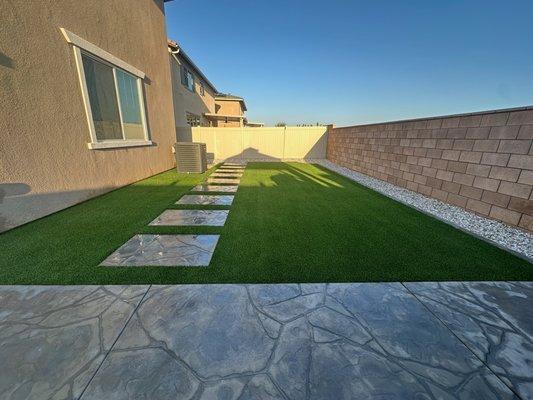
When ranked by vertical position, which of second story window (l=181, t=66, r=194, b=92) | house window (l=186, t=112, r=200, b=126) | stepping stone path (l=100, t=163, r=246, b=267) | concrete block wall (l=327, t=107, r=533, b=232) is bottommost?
stepping stone path (l=100, t=163, r=246, b=267)

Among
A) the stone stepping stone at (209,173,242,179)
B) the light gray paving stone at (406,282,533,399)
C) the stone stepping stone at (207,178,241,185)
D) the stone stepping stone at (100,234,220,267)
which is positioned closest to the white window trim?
the stone stepping stone at (207,178,241,185)

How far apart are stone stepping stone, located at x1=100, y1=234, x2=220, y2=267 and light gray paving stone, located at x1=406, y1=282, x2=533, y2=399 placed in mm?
2372

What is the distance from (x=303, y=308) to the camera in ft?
6.51

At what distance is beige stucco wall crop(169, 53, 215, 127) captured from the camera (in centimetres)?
1244

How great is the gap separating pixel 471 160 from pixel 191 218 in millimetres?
5458

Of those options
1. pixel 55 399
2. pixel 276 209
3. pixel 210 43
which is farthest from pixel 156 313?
pixel 210 43

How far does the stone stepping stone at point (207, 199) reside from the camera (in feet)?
16.1

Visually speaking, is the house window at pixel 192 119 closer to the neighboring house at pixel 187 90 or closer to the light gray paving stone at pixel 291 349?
the neighboring house at pixel 187 90

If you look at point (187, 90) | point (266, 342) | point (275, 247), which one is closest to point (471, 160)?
point (275, 247)

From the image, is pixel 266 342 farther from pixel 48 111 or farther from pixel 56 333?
pixel 48 111

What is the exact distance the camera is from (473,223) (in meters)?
3.97

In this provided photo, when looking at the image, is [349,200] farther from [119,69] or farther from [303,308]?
A: [119,69]

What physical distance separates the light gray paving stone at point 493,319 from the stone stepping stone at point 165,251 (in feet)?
7.78

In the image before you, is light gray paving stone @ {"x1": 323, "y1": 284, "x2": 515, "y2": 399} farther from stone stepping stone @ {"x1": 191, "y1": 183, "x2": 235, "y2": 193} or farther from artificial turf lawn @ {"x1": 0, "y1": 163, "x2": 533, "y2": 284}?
stone stepping stone @ {"x1": 191, "y1": 183, "x2": 235, "y2": 193}
